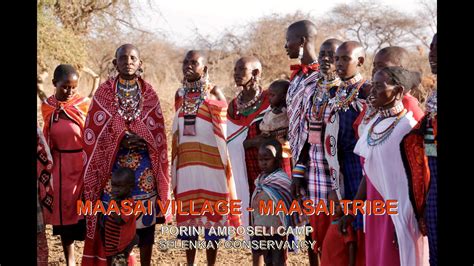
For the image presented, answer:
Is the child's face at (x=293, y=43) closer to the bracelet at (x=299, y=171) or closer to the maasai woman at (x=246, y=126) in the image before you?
the maasai woman at (x=246, y=126)

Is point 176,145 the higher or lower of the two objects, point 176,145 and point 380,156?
the higher

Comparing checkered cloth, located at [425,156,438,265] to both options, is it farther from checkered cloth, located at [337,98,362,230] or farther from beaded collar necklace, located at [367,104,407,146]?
checkered cloth, located at [337,98,362,230]

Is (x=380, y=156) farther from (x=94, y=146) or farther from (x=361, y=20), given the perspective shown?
(x=361, y=20)

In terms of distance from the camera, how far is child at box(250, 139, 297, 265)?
18.3 feet

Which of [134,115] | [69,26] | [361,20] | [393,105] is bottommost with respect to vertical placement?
[393,105]

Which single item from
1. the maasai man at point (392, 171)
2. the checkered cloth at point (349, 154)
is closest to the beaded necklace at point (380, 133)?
the maasai man at point (392, 171)

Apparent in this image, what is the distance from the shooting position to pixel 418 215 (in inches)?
177

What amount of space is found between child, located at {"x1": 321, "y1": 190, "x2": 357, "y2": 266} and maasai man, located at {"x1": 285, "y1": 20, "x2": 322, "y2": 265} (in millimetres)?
409

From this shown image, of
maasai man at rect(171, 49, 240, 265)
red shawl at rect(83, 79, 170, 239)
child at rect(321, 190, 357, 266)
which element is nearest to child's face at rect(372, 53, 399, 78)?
child at rect(321, 190, 357, 266)

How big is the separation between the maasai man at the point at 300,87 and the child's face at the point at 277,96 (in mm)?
147

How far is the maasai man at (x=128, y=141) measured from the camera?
5969 millimetres

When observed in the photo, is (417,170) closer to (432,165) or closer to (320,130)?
(432,165)

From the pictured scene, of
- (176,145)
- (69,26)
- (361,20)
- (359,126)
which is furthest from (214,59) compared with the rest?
(359,126)
